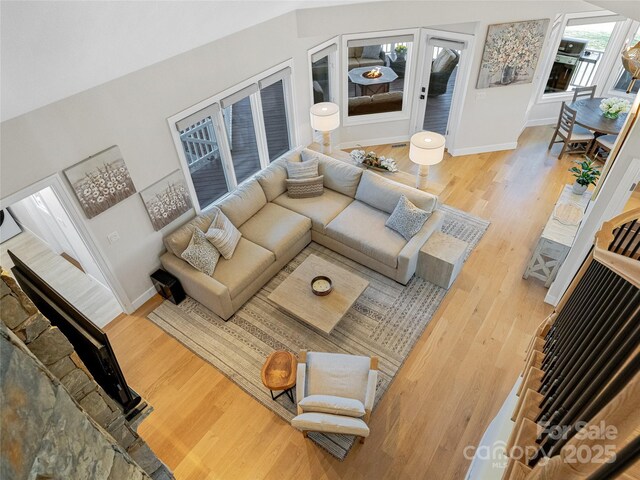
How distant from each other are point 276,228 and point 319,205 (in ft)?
2.31

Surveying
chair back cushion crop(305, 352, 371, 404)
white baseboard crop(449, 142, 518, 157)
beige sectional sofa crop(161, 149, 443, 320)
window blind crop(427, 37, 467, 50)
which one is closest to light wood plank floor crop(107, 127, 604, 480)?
chair back cushion crop(305, 352, 371, 404)

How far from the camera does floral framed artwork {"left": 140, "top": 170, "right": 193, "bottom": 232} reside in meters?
4.52

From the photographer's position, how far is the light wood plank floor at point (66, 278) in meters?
4.86

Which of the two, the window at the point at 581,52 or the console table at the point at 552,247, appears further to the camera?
the window at the point at 581,52

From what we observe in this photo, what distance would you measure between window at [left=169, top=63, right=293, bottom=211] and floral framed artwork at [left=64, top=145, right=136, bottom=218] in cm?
73

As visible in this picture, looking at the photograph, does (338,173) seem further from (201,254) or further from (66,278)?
(66,278)

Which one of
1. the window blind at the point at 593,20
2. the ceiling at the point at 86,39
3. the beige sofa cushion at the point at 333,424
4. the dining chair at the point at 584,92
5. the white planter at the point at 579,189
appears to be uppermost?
the ceiling at the point at 86,39

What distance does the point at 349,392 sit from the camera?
3586mm

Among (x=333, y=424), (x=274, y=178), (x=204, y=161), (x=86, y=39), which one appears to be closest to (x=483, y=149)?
(x=274, y=178)

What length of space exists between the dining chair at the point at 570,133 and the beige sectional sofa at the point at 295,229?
3253mm

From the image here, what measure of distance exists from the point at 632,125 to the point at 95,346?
4330 millimetres

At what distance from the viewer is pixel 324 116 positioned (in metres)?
5.84

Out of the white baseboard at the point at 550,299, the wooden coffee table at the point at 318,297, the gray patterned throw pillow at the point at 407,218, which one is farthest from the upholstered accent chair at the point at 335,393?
the white baseboard at the point at 550,299

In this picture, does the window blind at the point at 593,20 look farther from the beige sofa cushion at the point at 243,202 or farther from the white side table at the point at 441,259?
the beige sofa cushion at the point at 243,202
